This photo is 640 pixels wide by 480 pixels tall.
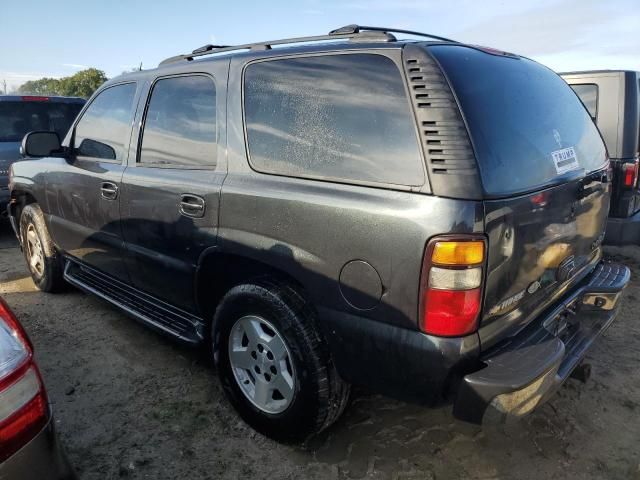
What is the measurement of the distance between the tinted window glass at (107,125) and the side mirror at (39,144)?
0.63 feet

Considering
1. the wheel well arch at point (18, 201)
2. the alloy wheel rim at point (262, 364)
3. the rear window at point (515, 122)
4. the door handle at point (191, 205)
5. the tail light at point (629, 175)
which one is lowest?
the alloy wheel rim at point (262, 364)

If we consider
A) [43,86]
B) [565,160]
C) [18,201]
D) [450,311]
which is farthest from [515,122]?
[43,86]

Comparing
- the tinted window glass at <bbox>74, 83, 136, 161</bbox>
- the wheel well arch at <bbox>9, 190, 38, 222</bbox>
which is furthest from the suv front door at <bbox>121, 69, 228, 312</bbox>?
the wheel well arch at <bbox>9, 190, 38, 222</bbox>

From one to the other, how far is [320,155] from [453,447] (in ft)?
5.14

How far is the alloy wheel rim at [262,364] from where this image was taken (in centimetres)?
229

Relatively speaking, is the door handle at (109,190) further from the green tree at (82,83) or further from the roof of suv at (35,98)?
the green tree at (82,83)

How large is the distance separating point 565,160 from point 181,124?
204 cm

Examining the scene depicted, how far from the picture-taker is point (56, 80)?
96.2ft

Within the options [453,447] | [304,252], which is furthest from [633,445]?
[304,252]

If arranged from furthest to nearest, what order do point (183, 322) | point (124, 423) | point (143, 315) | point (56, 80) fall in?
1. point (56, 80)
2. point (143, 315)
3. point (183, 322)
4. point (124, 423)

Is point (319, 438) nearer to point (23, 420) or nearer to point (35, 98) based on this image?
point (23, 420)

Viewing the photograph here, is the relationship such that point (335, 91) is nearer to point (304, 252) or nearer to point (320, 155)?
point (320, 155)

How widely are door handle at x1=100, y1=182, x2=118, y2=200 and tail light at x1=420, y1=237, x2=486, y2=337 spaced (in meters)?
2.20

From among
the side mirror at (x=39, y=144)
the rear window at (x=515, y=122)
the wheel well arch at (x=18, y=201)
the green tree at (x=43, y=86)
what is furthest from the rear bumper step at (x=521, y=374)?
the green tree at (x=43, y=86)
